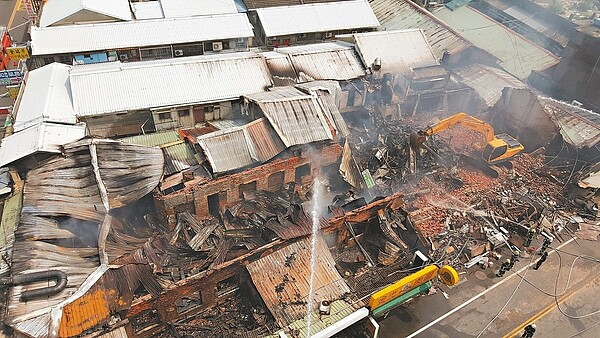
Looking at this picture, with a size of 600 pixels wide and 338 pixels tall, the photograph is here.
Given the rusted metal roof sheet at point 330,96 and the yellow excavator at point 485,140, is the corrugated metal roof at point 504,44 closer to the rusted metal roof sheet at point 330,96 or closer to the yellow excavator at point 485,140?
the yellow excavator at point 485,140

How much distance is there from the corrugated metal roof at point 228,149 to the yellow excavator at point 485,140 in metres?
14.0

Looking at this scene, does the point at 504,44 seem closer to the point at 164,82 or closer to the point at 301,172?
the point at 301,172

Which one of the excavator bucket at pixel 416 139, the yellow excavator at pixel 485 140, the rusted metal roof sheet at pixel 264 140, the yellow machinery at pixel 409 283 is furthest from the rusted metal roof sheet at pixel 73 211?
the yellow excavator at pixel 485 140

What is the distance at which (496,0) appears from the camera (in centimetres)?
6250

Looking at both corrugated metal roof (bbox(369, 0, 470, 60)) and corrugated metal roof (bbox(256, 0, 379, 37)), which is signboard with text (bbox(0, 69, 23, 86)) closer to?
corrugated metal roof (bbox(256, 0, 379, 37))

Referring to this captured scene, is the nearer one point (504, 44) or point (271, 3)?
point (271, 3)

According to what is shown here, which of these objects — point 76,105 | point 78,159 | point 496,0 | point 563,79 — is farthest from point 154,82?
point 496,0

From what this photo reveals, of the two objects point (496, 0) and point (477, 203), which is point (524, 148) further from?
point (496, 0)

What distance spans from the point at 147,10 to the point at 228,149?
25999mm

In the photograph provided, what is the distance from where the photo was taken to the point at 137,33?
4069 cm

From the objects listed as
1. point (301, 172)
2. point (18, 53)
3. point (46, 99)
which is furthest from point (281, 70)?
point (18, 53)

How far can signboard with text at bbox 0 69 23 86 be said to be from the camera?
38031 mm

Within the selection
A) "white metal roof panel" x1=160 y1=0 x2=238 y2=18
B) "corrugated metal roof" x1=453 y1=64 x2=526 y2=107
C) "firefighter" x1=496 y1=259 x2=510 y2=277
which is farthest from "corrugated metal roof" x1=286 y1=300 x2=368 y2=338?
"white metal roof panel" x1=160 y1=0 x2=238 y2=18

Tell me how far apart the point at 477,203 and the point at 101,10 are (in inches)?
1576
